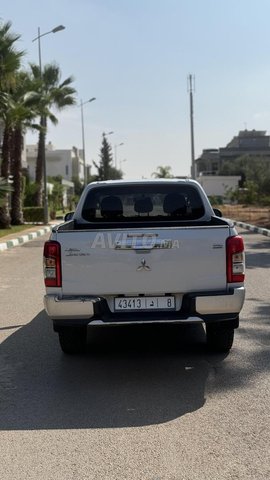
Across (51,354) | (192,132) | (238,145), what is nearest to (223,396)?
(51,354)

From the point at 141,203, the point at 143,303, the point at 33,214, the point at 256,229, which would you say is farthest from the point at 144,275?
the point at 33,214

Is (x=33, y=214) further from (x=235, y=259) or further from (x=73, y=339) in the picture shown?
(x=235, y=259)

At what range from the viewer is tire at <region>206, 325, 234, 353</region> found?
578 cm

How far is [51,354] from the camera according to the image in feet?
20.0

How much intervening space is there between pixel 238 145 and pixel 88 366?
128277 millimetres

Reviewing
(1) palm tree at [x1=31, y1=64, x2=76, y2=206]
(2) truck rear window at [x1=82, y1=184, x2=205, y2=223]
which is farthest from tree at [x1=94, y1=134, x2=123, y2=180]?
(2) truck rear window at [x1=82, y1=184, x2=205, y2=223]

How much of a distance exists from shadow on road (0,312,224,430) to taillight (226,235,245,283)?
0.88 m

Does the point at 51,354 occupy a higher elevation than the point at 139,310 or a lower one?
lower

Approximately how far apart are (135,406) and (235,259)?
5.15ft

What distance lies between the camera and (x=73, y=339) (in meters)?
5.89

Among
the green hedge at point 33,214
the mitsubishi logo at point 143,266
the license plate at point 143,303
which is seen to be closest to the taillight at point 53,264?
the license plate at point 143,303

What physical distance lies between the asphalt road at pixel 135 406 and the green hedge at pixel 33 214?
91.5ft

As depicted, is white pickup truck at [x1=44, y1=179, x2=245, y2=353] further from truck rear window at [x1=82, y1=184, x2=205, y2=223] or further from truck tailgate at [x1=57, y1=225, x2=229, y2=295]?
truck rear window at [x1=82, y1=184, x2=205, y2=223]

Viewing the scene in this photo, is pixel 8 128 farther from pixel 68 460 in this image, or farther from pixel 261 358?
pixel 68 460
